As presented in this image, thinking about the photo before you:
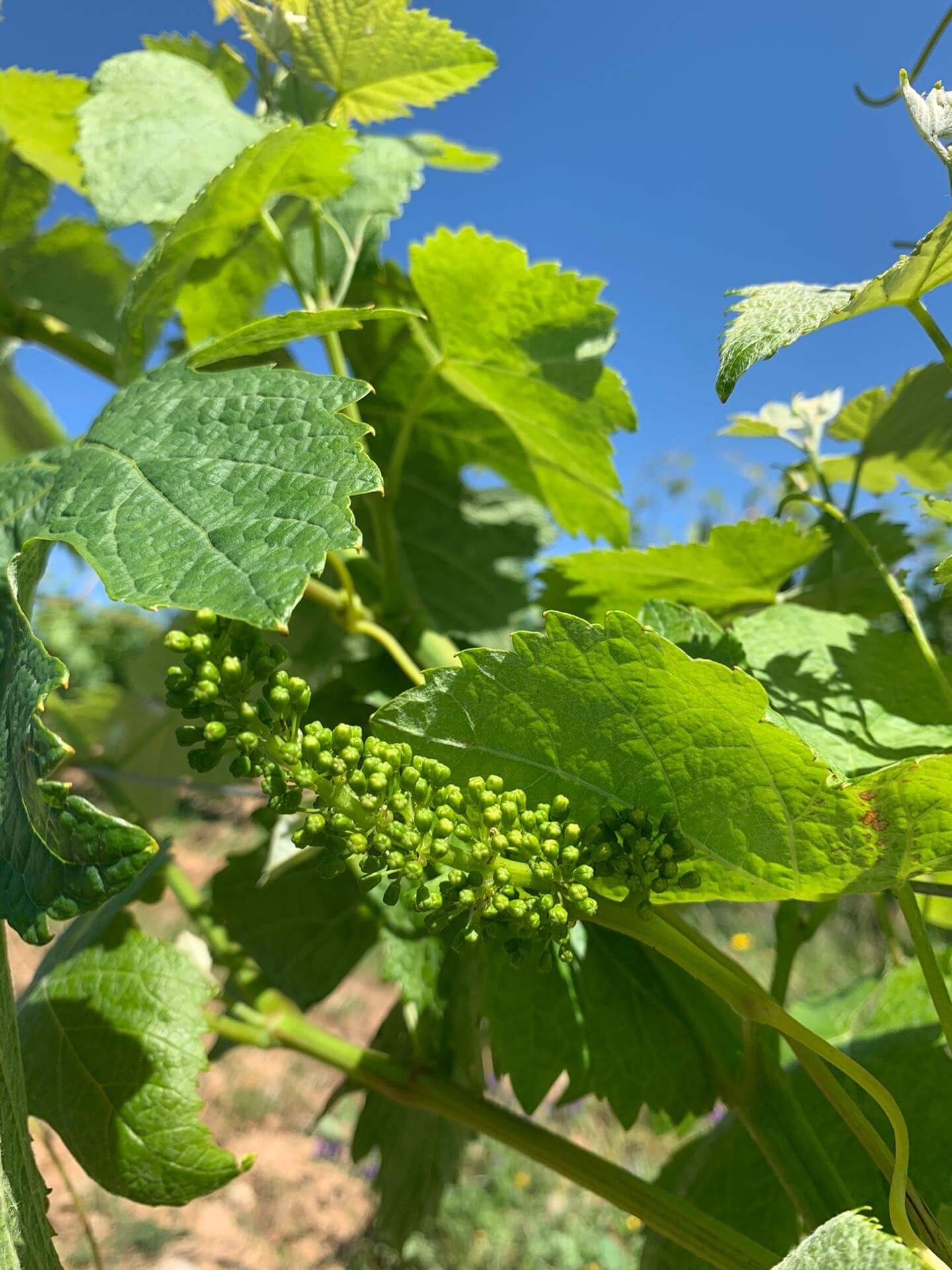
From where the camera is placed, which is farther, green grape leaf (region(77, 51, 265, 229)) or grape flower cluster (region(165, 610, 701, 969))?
green grape leaf (region(77, 51, 265, 229))

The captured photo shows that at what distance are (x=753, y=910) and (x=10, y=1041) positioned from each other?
4889 mm

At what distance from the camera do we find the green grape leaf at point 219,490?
1.33ft

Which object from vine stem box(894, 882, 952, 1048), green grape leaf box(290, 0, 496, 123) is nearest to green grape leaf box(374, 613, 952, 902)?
vine stem box(894, 882, 952, 1048)

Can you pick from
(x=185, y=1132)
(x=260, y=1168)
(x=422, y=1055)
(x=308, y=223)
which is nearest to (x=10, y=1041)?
(x=185, y=1132)

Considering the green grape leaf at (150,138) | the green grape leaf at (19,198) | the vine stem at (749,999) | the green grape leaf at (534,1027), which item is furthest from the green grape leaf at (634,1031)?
the green grape leaf at (19,198)

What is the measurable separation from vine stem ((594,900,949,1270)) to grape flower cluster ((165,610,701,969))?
2 cm

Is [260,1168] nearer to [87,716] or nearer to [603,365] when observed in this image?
[87,716]

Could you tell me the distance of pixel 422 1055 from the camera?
2.64ft

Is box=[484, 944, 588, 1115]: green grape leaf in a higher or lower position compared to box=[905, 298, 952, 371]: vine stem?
lower

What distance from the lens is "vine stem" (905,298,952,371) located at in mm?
547

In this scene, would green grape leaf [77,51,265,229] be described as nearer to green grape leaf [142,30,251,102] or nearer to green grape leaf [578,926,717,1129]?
green grape leaf [142,30,251,102]

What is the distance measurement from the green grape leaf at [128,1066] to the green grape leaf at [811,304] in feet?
1.85

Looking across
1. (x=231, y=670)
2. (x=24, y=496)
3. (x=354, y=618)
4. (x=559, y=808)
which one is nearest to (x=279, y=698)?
(x=231, y=670)

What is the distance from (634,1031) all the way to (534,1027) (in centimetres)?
7
